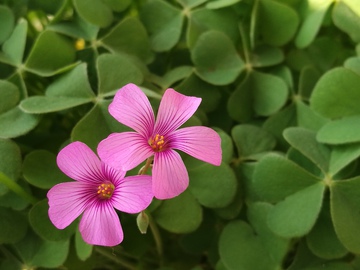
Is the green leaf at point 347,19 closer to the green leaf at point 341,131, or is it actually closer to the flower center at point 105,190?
the green leaf at point 341,131

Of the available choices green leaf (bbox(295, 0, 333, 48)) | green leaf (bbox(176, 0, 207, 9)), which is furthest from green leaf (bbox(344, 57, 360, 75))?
green leaf (bbox(176, 0, 207, 9))

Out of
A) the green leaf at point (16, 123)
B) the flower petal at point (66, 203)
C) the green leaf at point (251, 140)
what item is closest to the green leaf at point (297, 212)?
the green leaf at point (251, 140)

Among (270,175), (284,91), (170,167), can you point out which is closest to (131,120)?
(170,167)

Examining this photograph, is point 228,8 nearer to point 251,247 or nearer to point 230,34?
point 230,34

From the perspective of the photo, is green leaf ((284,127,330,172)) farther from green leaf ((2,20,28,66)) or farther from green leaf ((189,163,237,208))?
green leaf ((2,20,28,66))

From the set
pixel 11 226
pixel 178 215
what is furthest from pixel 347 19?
pixel 11 226
